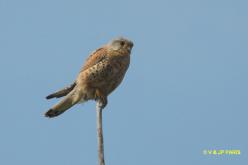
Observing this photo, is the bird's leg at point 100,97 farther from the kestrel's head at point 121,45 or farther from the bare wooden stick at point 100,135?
the bare wooden stick at point 100,135

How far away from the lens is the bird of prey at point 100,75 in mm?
9688

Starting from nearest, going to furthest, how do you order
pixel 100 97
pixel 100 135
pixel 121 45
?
pixel 100 135
pixel 100 97
pixel 121 45

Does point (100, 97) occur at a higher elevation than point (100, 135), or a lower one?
higher

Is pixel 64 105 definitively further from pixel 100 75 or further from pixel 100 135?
pixel 100 135

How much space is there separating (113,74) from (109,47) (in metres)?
0.52

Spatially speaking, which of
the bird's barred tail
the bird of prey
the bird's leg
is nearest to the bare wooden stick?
the bird's leg

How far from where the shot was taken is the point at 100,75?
9680 millimetres

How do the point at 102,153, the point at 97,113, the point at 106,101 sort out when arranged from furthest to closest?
1. the point at 106,101
2. the point at 97,113
3. the point at 102,153

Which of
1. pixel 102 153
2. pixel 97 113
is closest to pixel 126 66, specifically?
pixel 97 113

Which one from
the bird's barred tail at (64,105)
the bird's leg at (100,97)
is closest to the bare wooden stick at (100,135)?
the bird's leg at (100,97)

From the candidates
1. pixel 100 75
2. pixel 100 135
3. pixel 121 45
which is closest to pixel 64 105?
pixel 100 75

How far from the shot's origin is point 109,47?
9.92 m

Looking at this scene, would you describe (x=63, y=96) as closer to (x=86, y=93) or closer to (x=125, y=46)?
(x=86, y=93)

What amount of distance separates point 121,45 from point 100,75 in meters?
0.61
